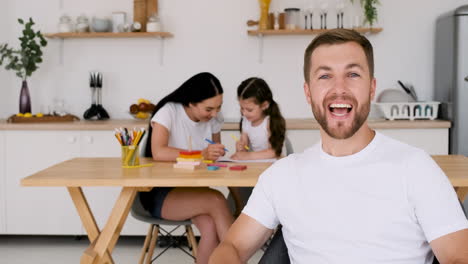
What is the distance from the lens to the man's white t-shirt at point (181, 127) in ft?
9.29

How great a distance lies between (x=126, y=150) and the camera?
8.22 feet

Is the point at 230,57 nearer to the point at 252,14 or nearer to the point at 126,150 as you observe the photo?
the point at 252,14

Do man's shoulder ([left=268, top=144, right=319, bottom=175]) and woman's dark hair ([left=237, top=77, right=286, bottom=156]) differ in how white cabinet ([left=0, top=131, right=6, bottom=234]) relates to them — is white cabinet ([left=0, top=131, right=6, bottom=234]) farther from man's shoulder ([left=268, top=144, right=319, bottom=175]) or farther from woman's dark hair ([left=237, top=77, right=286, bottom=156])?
man's shoulder ([left=268, top=144, right=319, bottom=175])

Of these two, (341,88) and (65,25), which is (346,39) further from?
(65,25)

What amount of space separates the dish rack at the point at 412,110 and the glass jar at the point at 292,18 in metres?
0.87

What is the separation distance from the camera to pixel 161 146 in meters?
2.76

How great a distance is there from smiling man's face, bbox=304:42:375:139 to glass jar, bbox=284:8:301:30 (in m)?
2.79

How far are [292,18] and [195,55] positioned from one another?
2.65ft

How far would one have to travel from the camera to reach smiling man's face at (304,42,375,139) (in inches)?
53.3

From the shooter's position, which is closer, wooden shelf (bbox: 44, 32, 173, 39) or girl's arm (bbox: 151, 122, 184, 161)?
girl's arm (bbox: 151, 122, 184, 161)

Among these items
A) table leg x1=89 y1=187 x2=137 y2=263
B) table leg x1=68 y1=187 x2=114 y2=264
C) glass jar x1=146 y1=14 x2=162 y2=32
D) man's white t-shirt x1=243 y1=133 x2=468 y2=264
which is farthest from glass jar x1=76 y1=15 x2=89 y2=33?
man's white t-shirt x1=243 y1=133 x2=468 y2=264

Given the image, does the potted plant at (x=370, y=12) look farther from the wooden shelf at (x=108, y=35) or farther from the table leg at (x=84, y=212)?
the table leg at (x=84, y=212)

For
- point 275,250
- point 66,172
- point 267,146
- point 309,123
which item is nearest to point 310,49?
point 275,250

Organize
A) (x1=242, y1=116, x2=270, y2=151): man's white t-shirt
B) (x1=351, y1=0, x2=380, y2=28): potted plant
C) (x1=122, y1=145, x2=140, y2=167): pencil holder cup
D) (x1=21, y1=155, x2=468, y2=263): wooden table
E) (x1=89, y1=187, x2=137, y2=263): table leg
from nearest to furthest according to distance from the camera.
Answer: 1. (x1=21, y1=155, x2=468, y2=263): wooden table
2. (x1=89, y1=187, x2=137, y2=263): table leg
3. (x1=122, y1=145, x2=140, y2=167): pencil holder cup
4. (x1=242, y1=116, x2=270, y2=151): man's white t-shirt
5. (x1=351, y1=0, x2=380, y2=28): potted plant
